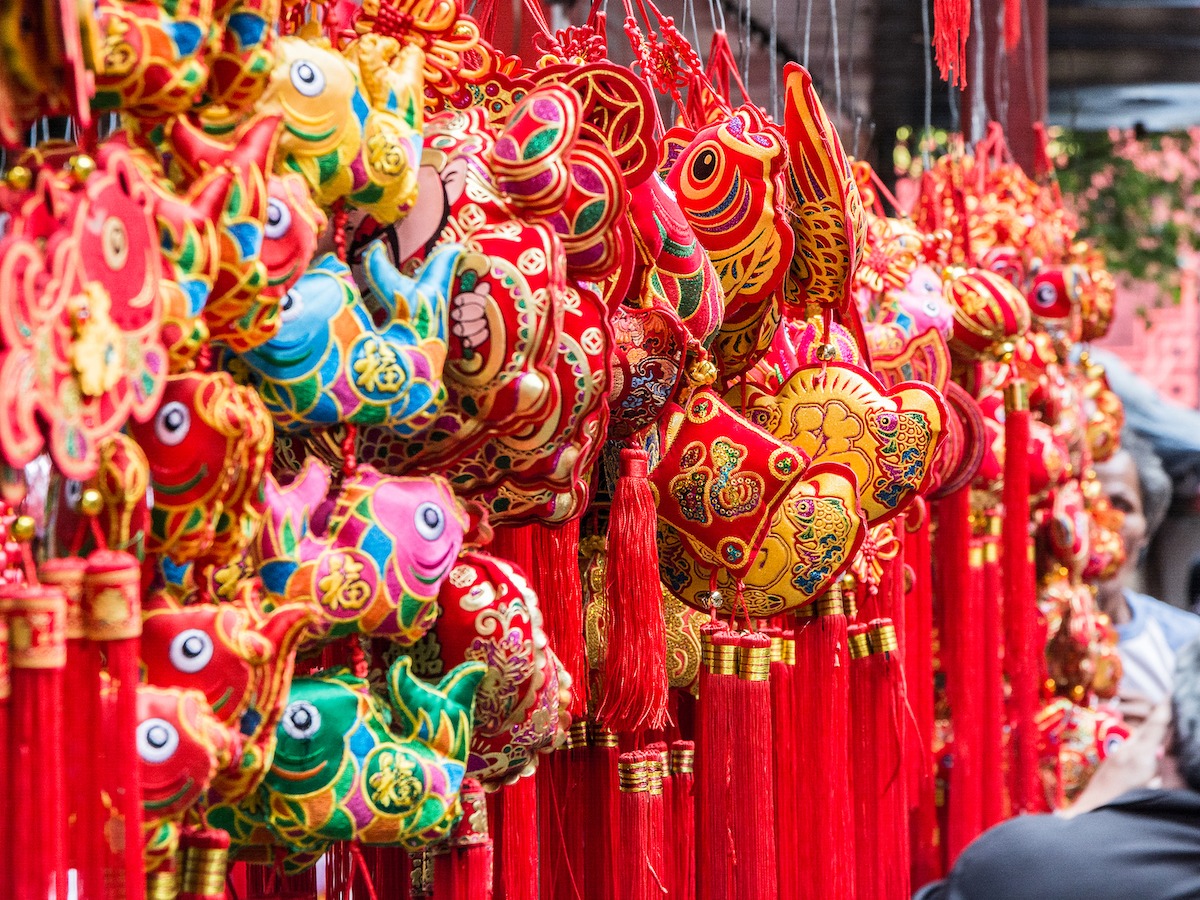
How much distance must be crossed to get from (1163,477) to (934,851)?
2772 millimetres

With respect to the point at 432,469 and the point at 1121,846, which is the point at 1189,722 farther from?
the point at 432,469

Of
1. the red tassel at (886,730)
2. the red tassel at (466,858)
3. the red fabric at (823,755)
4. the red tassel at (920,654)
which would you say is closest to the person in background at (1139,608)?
the red tassel at (920,654)

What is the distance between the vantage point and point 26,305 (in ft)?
1.90

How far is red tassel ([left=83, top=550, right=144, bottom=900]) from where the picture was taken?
2.03ft

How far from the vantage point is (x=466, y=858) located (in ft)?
A: 2.86

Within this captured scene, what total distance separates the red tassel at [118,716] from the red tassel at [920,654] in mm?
1147

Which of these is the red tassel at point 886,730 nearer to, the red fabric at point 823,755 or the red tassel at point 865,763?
the red tassel at point 865,763

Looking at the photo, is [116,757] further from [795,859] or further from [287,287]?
[795,859]

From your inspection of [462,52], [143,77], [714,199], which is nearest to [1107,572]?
[714,199]

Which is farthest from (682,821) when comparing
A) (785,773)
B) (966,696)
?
(966,696)

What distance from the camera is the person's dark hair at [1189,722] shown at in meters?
0.95

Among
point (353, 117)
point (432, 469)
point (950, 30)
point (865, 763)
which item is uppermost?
point (950, 30)

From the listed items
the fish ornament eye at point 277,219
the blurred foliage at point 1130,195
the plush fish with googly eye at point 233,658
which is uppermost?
the blurred foliage at point 1130,195

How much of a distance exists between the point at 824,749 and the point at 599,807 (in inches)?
9.6
